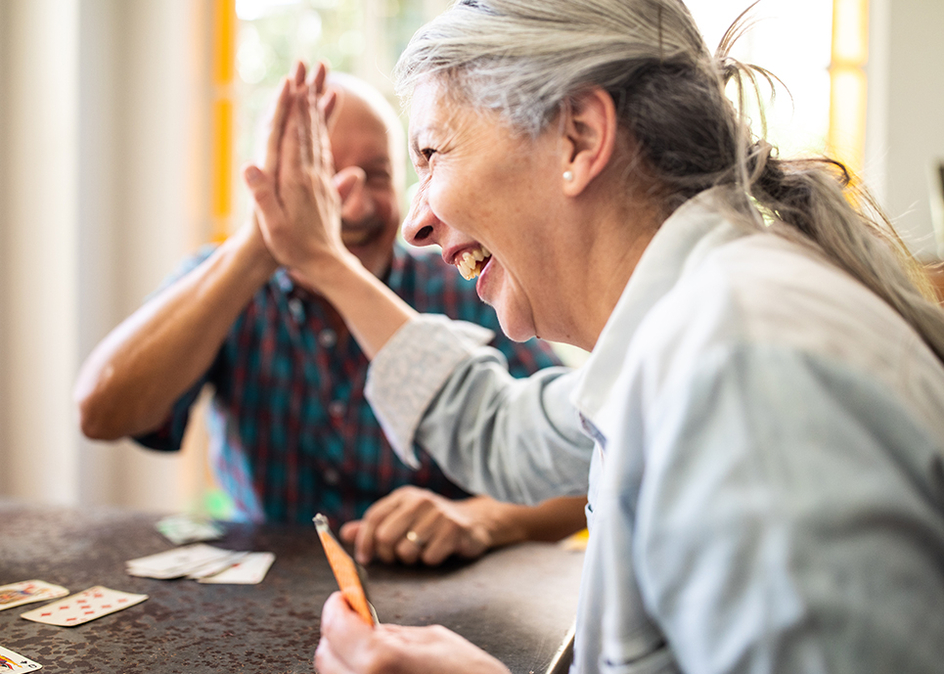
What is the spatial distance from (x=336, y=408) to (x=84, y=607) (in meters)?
0.84

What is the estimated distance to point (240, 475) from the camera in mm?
1861

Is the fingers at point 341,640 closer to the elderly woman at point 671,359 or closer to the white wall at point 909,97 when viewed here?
the elderly woman at point 671,359

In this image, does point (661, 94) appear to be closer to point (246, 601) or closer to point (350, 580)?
point (350, 580)

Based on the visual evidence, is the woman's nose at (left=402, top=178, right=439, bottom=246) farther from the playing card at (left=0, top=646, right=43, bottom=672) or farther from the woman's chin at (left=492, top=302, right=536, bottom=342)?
the playing card at (left=0, top=646, right=43, bottom=672)

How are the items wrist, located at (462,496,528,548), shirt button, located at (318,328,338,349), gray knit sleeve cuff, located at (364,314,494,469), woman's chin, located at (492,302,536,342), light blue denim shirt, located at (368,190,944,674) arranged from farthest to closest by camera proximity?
shirt button, located at (318,328,338,349)
wrist, located at (462,496,528,548)
gray knit sleeve cuff, located at (364,314,494,469)
woman's chin, located at (492,302,536,342)
light blue denim shirt, located at (368,190,944,674)

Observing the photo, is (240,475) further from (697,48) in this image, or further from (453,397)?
(697,48)

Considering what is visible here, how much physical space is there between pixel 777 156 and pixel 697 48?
0.50ft

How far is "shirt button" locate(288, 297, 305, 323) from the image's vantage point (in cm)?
186

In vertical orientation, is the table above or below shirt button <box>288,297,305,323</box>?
below

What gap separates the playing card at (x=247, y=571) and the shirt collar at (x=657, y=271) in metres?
0.65

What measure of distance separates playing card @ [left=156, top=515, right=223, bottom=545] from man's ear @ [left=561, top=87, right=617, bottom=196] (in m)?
0.93

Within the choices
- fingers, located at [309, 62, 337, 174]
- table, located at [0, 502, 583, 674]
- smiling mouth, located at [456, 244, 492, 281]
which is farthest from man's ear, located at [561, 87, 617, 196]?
fingers, located at [309, 62, 337, 174]

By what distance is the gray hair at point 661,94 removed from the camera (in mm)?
767

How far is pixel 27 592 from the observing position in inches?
41.3
